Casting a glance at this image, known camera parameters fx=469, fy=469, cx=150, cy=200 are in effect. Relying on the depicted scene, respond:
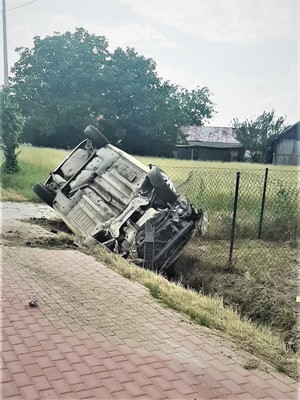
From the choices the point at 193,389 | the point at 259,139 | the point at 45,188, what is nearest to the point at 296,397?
the point at 193,389

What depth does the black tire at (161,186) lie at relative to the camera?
7.70m

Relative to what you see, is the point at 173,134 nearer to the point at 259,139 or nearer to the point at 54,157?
the point at 259,139

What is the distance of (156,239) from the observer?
7277 mm

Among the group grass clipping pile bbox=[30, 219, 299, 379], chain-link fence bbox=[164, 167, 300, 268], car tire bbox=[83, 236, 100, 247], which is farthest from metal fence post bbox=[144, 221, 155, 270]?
chain-link fence bbox=[164, 167, 300, 268]

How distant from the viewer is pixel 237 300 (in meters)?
6.61

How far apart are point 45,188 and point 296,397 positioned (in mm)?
7050

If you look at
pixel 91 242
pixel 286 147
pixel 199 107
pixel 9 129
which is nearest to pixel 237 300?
pixel 91 242

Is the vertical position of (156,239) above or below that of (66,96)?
below

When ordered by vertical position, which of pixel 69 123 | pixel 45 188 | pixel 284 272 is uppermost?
pixel 69 123

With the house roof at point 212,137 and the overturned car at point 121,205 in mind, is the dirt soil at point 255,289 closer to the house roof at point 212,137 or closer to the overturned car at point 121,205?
the overturned car at point 121,205

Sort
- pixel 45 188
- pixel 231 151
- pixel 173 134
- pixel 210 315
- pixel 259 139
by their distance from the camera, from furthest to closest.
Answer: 1. pixel 231 151
2. pixel 259 139
3. pixel 173 134
4. pixel 45 188
5. pixel 210 315

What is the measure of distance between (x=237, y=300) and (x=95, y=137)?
15.6 feet

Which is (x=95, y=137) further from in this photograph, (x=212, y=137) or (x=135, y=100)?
(x=212, y=137)

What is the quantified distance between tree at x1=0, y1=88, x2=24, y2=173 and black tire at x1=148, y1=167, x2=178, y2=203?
Answer: 10450 mm
